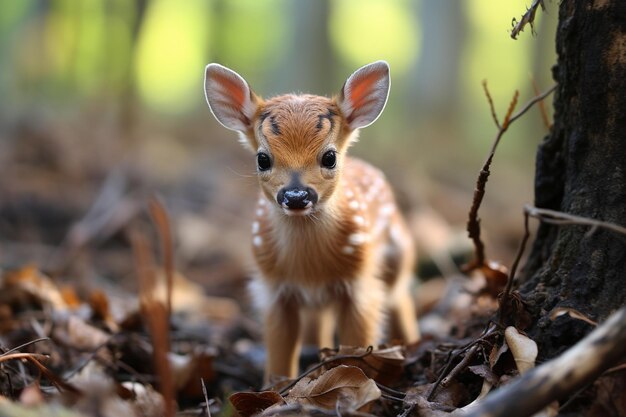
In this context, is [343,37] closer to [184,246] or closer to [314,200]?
[184,246]

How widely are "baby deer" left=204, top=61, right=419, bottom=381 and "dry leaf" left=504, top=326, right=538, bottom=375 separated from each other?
1440mm

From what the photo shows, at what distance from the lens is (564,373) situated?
2.01m

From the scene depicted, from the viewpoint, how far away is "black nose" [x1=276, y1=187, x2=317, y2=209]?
3.58 metres

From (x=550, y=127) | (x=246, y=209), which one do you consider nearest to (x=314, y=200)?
(x=550, y=127)

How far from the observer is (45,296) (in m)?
4.48

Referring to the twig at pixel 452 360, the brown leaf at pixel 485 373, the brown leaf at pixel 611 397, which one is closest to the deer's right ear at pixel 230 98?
the twig at pixel 452 360

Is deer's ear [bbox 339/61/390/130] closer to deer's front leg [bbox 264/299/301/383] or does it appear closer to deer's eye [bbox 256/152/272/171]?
deer's eye [bbox 256/152/272/171]

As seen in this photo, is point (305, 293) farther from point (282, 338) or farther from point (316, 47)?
point (316, 47)

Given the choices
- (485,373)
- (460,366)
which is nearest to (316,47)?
(460,366)

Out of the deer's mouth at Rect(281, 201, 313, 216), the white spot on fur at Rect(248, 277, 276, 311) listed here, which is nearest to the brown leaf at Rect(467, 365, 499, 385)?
the deer's mouth at Rect(281, 201, 313, 216)

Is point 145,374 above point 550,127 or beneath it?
beneath

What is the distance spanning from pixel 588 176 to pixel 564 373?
1218 millimetres

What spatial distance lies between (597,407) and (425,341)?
59.3 inches

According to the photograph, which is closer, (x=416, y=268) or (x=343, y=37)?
(x=416, y=268)
